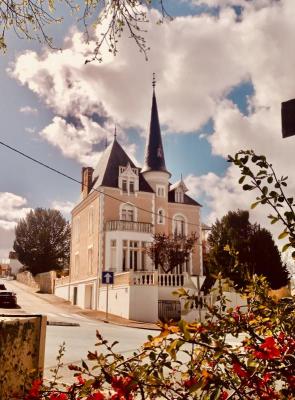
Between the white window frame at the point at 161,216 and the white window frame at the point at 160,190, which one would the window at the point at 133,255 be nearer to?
the white window frame at the point at 161,216

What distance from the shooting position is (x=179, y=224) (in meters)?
37.0

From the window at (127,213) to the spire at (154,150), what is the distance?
5.05 meters

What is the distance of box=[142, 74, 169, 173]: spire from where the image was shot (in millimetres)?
37188

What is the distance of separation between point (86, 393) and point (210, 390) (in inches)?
21.2

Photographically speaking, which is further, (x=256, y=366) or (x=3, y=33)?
(x=3, y=33)

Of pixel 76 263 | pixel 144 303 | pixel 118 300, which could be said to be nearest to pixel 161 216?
pixel 76 263

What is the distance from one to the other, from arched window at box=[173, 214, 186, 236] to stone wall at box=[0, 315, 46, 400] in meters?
33.8

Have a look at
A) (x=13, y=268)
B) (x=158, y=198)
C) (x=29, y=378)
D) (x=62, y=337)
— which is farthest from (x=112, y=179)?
(x=13, y=268)

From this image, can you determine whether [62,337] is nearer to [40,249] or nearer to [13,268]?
[40,249]

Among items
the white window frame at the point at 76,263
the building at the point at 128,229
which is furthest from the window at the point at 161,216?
the white window frame at the point at 76,263

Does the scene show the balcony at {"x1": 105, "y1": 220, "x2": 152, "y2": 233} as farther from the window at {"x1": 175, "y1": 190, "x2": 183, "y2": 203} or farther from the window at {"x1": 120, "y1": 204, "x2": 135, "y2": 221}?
the window at {"x1": 175, "y1": 190, "x2": 183, "y2": 203}

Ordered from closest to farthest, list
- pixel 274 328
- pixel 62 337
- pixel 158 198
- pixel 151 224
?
pixel 274 328 → pixel 62 337 → pixel 151 224 → pixel 158 198

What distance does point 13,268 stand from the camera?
3829 inches

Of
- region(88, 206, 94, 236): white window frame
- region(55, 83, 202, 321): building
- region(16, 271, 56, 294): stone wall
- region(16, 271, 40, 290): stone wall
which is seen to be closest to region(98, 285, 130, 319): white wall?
region(55, 83, 202, 321): building
